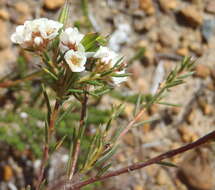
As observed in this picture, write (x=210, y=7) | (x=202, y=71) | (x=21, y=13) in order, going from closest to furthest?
(x=21, y=13)
(x=202, y=71)
(x=210, y=7)

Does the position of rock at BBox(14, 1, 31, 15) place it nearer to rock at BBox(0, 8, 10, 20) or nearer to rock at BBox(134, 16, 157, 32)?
rock at BBox(0, 8, 10, 20)

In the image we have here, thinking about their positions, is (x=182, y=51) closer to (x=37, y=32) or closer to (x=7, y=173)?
(x=7, y=173)

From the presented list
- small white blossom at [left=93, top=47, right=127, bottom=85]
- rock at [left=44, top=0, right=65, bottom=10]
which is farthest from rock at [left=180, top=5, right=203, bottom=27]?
small white blossom at [left=93, top=47, right=127, bottom=85]

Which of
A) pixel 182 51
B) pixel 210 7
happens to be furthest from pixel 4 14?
pixel 210 7

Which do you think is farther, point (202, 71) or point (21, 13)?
point (202, 71)

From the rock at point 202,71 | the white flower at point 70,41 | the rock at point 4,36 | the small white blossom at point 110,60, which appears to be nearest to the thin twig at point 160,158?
the small white blossom at point 110,60

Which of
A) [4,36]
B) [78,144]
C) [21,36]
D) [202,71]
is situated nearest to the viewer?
[21,36]
